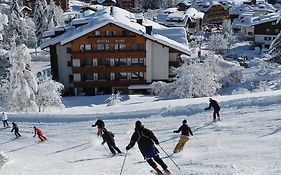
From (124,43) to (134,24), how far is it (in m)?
3.02

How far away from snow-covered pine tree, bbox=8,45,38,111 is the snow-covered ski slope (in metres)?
9.55

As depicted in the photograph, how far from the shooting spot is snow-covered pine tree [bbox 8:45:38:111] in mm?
32906

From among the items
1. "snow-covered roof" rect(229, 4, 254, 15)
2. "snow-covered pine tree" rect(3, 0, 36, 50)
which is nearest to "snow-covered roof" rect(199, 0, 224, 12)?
"snow-covered roof" rect(229, 4, 254, 15)

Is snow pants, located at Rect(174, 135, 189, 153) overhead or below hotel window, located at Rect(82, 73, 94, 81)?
overhead

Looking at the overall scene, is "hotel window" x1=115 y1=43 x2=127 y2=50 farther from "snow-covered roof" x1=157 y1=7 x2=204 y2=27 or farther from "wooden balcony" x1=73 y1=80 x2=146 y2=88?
"snow-covered roof" x1=157 y1=7 x2=204 y2=27

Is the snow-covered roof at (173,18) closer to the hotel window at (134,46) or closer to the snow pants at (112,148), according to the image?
the hotel window at (134,46)

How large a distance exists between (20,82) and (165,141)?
810 inches

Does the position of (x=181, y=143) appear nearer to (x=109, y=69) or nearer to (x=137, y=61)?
(x=137, y=61)

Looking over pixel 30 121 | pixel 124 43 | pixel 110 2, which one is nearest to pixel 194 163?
pixel 30 121

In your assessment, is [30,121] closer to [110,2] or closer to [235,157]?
[235,157]

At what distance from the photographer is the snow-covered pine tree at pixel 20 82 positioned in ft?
108

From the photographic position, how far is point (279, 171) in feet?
35.2

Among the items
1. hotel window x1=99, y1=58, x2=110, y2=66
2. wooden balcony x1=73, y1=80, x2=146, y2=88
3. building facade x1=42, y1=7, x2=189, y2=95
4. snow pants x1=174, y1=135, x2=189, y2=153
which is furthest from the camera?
wooden balcony x1=73, y1=80, x2=146, y2=88

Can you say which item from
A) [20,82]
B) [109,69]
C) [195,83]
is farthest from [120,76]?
[20,82]
